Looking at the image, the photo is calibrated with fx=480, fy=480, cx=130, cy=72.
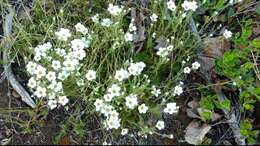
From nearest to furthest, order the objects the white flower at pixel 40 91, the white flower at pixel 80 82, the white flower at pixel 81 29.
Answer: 1. the white flower at pixel 40 91
2. the white flower at pixel 80 82
3. the white flower at pixel 81 29

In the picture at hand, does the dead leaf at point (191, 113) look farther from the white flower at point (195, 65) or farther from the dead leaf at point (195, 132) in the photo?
the white flower at point (195, 65)

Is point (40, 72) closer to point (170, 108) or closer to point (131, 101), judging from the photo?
point (131, 101)

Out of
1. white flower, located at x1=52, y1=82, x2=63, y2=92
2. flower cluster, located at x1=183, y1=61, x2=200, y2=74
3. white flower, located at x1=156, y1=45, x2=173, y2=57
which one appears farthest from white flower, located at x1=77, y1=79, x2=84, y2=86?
flower cluster, located at x1=183, y1=61, x2=200, y2=74

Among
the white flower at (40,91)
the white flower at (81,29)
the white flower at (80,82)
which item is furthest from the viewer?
the white flower at (81,29)

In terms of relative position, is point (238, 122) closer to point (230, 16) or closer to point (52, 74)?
point (230, 16)

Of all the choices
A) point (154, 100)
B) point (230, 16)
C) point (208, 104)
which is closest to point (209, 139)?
point (208, 104)

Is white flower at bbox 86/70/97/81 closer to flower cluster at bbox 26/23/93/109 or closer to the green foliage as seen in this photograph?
flower cluster at bbox 26/23/93/109

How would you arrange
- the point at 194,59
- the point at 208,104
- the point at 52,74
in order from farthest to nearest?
1. the point at 194,59
2. the point at 208,104
3. the point at 52,74

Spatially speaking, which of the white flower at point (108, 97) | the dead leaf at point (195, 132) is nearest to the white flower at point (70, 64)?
the white flower at point (108, 97)

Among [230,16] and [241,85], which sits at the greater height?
[230,16]
